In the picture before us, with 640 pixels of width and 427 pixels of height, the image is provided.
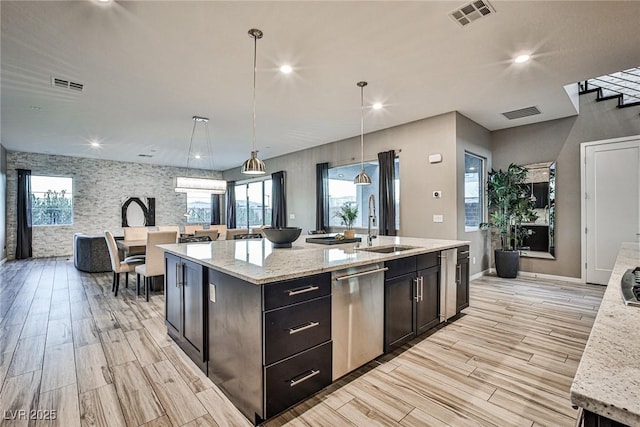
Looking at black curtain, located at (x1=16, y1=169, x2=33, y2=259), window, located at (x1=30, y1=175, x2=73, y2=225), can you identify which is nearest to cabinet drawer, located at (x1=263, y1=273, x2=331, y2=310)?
black curtain, located at (x1=16, y1=169, x2=33, y2=259)

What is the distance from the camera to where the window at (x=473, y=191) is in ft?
17.9

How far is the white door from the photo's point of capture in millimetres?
4723

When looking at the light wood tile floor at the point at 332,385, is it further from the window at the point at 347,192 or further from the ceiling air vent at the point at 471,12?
the window at the point at 347,192

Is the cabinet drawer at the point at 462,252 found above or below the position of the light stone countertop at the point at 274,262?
below

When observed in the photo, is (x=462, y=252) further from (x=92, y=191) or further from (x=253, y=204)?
(x=92, y=191)

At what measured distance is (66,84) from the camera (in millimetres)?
3812

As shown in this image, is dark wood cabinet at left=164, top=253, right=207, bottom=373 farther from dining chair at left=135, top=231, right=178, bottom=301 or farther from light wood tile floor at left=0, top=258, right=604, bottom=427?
dining chair at left=135, top=231, right=178, bottom=301

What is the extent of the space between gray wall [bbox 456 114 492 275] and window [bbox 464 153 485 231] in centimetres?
10

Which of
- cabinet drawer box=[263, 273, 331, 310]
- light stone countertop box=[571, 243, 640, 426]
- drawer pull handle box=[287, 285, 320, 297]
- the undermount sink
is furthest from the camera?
the undermount sink

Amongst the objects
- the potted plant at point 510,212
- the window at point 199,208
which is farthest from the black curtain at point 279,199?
the potted plant at point 510,212

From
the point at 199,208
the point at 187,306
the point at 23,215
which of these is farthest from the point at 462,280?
the point at 23,215

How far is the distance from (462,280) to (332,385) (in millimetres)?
2124

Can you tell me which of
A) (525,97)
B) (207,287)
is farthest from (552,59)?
(207,287)

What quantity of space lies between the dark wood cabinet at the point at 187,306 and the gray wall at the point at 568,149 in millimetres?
5829
